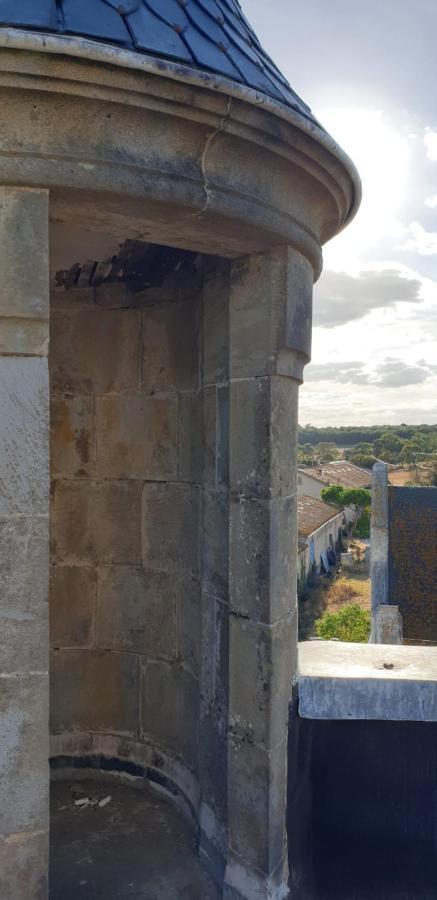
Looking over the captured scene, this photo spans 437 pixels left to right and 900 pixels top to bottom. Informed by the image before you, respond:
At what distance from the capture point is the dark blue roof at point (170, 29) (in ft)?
5.84

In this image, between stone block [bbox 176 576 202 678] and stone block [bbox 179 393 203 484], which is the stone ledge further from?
stone block [bbox 179 393 203 484]

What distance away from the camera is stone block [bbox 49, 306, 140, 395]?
3.45 meters

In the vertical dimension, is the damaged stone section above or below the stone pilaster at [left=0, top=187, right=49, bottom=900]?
above

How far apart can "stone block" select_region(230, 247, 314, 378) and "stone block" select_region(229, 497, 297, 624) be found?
1.78 ft

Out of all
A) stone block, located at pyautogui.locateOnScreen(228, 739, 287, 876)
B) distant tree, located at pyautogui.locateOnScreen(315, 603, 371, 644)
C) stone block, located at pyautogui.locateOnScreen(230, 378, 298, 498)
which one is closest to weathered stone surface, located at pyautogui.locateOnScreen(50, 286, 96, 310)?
stone block, located at pyautogui.locateOnScreen(230, 378, 298, 498)

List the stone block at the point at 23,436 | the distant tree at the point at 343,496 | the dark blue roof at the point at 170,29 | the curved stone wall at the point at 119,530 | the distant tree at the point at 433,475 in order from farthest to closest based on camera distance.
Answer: the distant tree at the point at 433,475 < the distant tree at the point at 343,496 < the curved stone wall at the point at 119,530 < the stone block at the point at 23,436 < the dark blue roof at the point at 170,29

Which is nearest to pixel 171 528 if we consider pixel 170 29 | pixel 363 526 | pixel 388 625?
pixel 170 29

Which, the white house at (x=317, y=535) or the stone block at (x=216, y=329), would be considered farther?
the white house at (x=317, y=535)

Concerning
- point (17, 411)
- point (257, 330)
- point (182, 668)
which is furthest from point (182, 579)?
point (17, 411)

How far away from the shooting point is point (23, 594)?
1.91m

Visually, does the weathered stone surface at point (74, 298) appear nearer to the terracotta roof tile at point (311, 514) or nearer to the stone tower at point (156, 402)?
the stone tower at point (156, 402)

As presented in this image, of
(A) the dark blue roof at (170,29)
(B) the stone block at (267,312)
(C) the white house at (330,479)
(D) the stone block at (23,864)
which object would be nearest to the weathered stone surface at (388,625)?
(B) the stone block at (267,312)

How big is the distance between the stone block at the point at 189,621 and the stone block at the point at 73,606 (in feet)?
1.78

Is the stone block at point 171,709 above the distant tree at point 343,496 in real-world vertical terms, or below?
above
